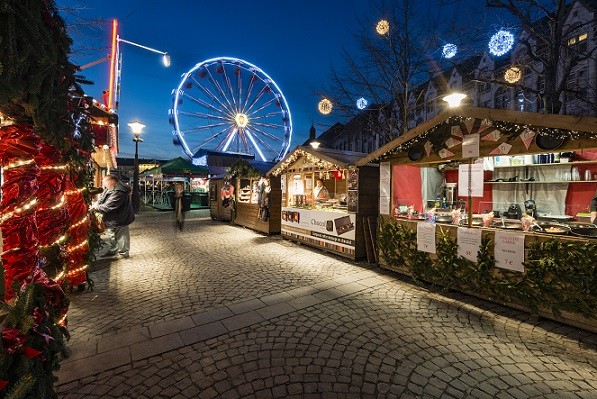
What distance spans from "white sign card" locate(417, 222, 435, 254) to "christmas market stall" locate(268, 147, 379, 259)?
158 cm

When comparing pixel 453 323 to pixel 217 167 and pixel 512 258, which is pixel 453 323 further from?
pixel 217 167

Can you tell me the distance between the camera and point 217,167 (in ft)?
74.3

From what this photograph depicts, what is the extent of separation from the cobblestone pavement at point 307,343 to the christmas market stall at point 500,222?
15.7 inches

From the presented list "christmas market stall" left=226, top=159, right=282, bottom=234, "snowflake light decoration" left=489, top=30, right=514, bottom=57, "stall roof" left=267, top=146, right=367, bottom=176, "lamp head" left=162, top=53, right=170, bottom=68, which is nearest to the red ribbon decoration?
"stall roof" left=267, top=146, right=367, bottom=176

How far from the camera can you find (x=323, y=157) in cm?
790

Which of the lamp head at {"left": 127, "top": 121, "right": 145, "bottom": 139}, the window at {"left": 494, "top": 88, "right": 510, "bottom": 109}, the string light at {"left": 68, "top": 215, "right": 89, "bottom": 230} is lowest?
the string light at {"left": 68, "top": 215, "right": 89, "bottom": 230}

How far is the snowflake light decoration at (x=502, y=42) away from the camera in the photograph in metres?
8.10

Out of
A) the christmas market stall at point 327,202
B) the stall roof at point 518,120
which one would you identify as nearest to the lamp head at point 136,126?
the christmas market stall at point 327,202

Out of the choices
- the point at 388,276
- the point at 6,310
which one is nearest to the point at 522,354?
the point at 388,276

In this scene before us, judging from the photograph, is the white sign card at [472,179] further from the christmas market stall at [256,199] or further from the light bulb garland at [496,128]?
the christmas market stall at [256,199]

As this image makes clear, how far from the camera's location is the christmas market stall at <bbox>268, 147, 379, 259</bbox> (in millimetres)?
6980

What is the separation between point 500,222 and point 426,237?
1.35 meters

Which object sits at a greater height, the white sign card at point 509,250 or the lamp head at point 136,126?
the lamp head at point 136,126

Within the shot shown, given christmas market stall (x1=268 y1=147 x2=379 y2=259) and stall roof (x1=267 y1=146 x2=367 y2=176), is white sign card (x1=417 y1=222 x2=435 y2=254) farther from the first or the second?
stall roof (x1=267 y1=146 x2=367 y2=176)
